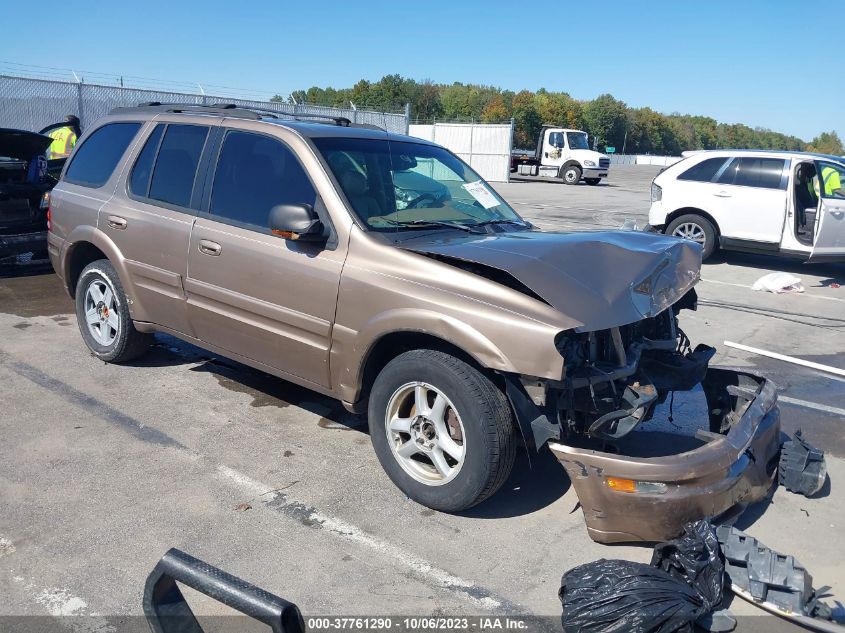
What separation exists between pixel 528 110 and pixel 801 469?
7626 cm

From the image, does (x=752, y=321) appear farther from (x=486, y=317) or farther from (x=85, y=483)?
(x=85, y=483)

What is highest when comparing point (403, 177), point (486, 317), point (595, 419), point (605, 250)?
point (403, 177)

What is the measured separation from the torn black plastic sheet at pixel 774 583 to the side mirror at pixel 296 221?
8.28ft

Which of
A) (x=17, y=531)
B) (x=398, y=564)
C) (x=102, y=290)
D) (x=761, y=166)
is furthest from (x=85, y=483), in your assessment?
(x=761, y=166)

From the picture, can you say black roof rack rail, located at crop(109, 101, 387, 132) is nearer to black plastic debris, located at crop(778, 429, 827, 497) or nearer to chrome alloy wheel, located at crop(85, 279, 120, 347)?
chrome alloy wheel, located at crop(85, 279, 120, 347)

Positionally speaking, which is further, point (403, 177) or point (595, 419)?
point (403, 177)

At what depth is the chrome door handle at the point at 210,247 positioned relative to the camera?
14.9ft

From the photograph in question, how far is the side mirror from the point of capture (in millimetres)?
3928

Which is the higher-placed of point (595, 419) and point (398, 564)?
point (595, 419)

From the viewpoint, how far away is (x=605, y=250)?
4.02 metres

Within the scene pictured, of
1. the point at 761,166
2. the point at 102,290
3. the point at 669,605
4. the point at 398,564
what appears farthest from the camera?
the point at 761,166

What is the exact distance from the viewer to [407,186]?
4.57 metres

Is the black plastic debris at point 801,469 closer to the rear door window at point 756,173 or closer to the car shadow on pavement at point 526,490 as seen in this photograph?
the car shadow on pavement at point 526,490

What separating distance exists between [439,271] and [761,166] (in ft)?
30.4
